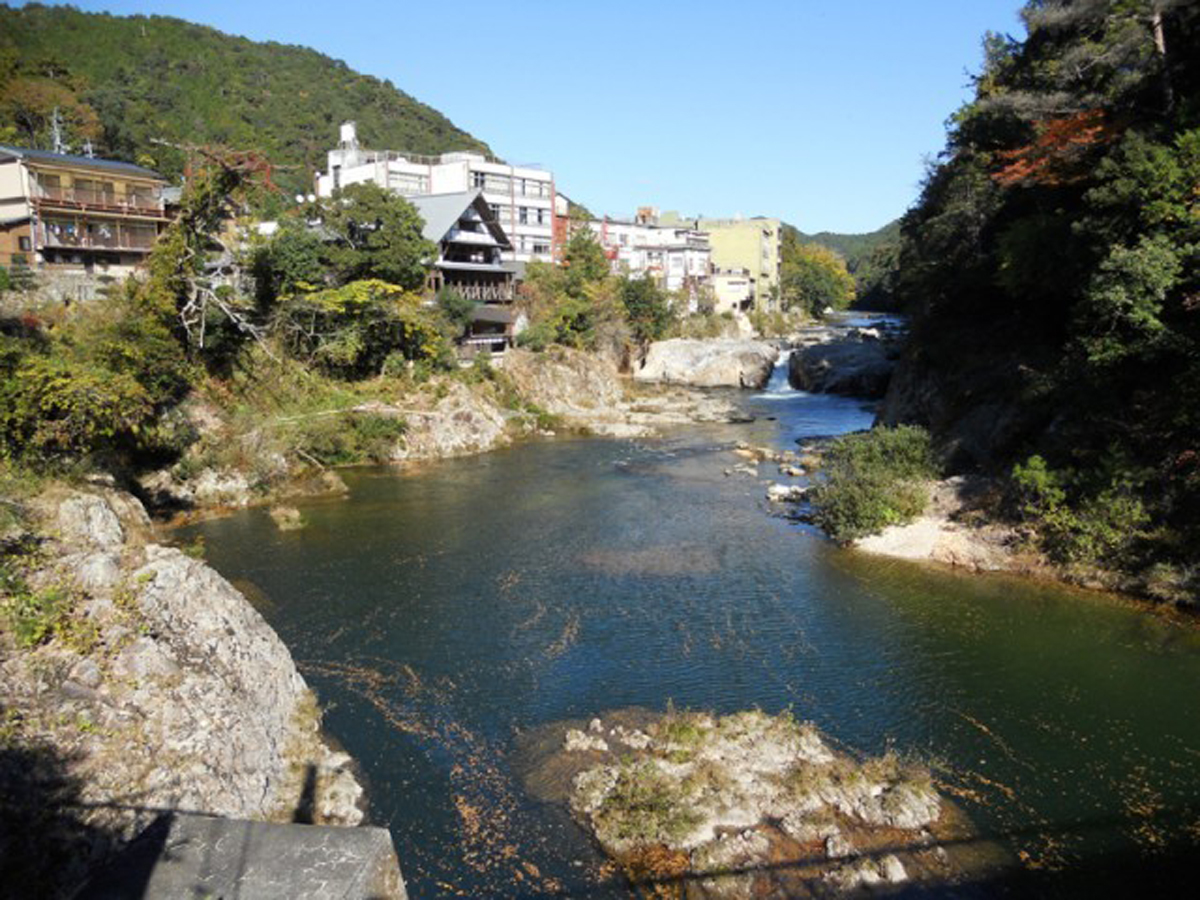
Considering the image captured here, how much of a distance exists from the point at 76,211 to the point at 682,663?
130 ft

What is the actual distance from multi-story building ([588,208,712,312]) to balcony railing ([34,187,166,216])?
42.0 m

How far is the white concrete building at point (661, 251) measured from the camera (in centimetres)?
7975

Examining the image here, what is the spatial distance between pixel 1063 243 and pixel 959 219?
10004 millimetres

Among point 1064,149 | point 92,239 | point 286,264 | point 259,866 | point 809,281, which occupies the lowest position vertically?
point 259,866

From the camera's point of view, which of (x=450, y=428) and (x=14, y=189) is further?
(x=450, y=428)

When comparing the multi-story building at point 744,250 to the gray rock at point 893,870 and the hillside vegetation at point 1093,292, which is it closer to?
the hillside vegetation at point 1093,292

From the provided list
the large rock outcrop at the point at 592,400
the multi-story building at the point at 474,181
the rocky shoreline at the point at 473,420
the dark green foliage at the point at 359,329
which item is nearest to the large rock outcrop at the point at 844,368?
the rocky shoreline at the point at 473,420

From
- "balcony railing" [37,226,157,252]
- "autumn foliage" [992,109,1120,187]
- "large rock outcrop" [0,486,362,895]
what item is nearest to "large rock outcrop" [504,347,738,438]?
"balcony railing" [37,226,157,252]

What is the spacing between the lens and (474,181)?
60.7 meters

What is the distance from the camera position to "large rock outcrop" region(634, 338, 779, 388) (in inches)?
2650

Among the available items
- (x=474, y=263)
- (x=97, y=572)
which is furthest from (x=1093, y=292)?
(x=474, y=263)

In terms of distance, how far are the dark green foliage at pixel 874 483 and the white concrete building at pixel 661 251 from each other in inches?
1872

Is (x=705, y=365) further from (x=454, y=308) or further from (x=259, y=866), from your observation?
(x=259, y=866)

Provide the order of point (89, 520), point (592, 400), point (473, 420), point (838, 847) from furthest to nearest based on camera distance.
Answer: point (592, 400) → point (473, 420) → point (89, 520) → point (838, 847)
